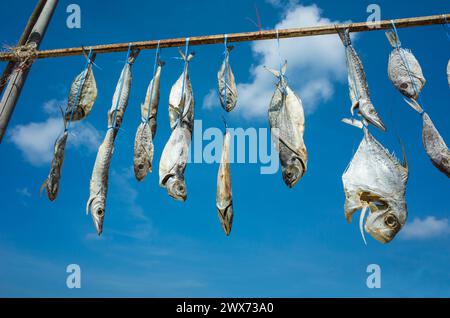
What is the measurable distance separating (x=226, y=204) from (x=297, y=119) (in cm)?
108

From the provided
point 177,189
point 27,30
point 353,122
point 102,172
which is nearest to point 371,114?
point 353,122

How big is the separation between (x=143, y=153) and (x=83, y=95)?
130cm

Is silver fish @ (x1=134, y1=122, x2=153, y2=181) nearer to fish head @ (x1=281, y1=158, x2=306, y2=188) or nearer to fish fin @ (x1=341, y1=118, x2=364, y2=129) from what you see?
fish head @ (x1=281, y1=158, x2=306, y2=188)

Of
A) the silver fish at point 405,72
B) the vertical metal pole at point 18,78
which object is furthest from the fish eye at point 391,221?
the vertical metal pole at point 18,78

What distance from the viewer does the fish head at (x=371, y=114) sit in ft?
11.9

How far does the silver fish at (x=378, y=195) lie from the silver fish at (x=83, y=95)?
3.19 metres

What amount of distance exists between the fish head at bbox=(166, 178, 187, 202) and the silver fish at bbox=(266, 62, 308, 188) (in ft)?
3.24

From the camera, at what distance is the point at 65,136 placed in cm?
456

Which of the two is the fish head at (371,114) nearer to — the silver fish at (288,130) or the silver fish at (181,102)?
the silver fish at (288,130)

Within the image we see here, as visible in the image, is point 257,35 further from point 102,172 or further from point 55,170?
point 55,170

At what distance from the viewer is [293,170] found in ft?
12.0

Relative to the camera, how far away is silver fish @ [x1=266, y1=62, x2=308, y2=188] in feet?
12.1

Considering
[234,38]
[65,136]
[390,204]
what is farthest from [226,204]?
[65,136]

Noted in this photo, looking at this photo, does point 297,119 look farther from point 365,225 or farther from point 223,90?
point 365,225
